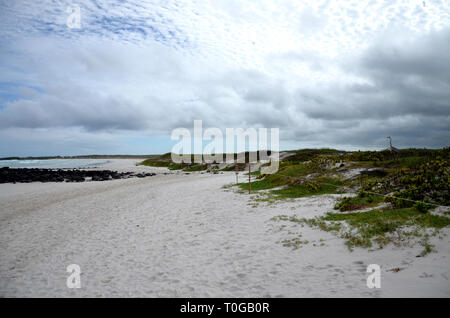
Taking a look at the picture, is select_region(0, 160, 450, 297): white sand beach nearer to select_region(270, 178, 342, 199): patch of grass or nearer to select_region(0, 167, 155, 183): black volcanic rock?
select_region(270, 178, 342, 199): patch of grass

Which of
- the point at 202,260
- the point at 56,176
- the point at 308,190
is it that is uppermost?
the point at 308,190

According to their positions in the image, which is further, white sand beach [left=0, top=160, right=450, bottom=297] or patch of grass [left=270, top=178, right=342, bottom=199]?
patch of grass [left=270, top=178, right=342, bottom=199]

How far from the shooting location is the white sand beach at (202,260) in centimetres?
599

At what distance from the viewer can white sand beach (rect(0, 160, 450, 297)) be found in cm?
599

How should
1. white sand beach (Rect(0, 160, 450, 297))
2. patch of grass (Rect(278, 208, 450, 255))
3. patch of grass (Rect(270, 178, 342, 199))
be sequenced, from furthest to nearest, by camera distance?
patch of grass (Rect(270, 178, 342, 199)) → patch of grass (Rect(278, 208, 450, 255)) → white sand beach (Rect(0, 160, 450, 297))

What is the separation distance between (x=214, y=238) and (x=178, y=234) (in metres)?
1.67

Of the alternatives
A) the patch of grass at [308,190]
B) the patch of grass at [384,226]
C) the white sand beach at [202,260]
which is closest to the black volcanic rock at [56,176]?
the white sand beach at [202,260]

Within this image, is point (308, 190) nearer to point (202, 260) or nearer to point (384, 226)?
point (384, 226)

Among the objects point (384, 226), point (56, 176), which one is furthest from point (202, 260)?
point (56, 176)

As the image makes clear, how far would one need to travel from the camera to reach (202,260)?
789 cm

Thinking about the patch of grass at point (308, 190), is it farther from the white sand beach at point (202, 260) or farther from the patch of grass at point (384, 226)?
the patch of grass at point (384, 226)

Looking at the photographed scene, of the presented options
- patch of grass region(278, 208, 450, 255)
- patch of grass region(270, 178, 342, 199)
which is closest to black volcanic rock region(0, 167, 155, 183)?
patch of grass region(270, 178, 342, 199)

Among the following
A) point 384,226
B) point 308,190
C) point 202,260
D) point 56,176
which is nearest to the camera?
point 202,260
